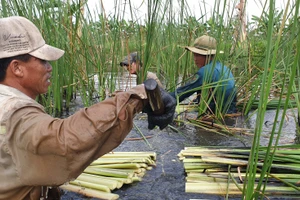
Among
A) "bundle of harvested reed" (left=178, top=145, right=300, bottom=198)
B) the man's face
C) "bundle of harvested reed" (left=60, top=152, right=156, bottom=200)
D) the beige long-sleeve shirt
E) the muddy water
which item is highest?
the man's face

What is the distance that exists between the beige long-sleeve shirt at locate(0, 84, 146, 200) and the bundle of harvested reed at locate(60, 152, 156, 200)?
0.88 meters

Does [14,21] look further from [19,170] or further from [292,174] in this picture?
[292,174]

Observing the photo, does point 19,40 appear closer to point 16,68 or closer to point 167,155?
point 16,68

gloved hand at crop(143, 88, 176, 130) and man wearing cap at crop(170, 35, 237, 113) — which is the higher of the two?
gloved hand at crop(143, 88, 176, 130)

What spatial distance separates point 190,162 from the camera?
2.78 metres

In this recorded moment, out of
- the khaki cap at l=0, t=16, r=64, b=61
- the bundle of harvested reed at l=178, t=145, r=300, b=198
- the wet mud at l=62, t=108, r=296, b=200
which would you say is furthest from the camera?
the wet mud at l=62, t=108, r=296, b=200

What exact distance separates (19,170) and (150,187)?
4.23ft

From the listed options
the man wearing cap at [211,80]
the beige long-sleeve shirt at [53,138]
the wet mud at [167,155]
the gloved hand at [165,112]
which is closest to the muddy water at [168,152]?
the wet mud at [167,155]

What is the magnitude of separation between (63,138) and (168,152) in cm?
211

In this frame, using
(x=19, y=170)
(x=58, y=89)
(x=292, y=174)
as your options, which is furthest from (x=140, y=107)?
(x=58, y=89)

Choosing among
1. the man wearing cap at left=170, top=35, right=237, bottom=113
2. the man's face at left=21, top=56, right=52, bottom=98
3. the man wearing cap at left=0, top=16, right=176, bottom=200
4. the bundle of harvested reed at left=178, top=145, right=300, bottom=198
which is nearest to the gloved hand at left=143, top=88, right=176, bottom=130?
the man wearing cap at left=0, top=16, right=176, bottom=200

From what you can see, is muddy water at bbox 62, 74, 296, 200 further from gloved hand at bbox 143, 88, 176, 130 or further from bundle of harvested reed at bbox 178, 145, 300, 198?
gloved hand at bbox 143, 88, 176, 130

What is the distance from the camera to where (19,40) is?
1656 millimetres

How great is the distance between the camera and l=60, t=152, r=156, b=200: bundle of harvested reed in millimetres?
2393
